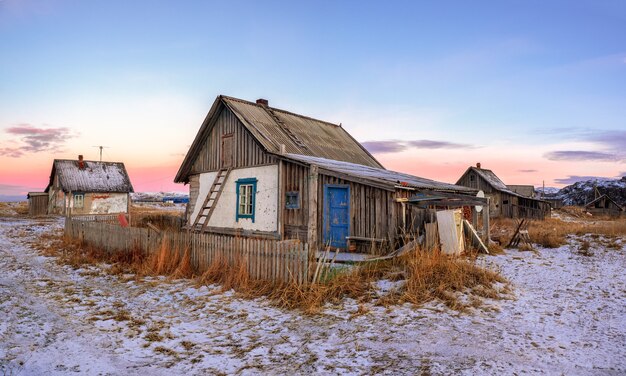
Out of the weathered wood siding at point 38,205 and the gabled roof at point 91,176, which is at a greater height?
the gabled roof at point 91,176

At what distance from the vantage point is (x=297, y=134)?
1825 centimetres

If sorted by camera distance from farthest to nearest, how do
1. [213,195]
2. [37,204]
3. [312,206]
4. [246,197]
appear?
[37,204], [213,195], [246,197], [312,206]

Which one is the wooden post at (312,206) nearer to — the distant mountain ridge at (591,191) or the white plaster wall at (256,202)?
the white plaster wall at (256,202)

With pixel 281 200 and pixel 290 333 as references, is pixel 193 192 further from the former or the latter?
pixel 290 333

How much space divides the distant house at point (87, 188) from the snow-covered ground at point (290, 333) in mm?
28941

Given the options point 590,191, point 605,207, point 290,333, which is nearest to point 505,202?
point 605,207

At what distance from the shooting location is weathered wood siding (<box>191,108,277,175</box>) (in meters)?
15.2

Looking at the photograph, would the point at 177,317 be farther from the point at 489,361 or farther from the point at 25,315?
the point at 489,361

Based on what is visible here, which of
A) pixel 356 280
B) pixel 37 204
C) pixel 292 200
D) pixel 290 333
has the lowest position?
pixel 290 333

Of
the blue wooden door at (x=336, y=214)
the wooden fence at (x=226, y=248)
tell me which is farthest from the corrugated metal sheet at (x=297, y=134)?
the wooden fence at (x=226, y=248)

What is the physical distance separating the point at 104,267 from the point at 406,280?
8.12m

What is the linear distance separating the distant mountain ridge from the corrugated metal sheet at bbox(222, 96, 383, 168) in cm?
4059

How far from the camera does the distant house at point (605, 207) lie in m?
40.3

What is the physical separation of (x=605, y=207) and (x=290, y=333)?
4997cm
